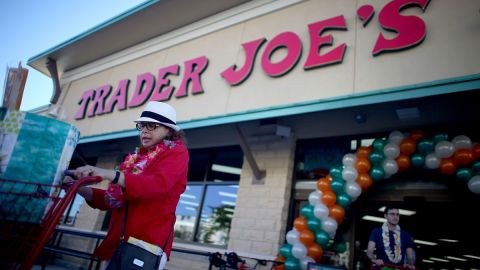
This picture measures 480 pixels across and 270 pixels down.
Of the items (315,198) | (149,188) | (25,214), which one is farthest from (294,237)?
(25,214)

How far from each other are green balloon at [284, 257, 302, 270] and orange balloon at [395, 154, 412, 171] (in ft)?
6.05

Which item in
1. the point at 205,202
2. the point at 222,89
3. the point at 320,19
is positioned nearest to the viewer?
the point at 320,19

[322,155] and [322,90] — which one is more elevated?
[322,90]

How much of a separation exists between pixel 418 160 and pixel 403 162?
176 millimetres

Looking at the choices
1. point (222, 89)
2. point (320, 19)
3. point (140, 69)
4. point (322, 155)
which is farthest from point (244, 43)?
point (140, 69)

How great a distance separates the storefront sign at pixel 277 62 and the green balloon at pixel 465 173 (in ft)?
5.51

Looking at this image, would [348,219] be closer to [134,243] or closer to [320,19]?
[320,19]

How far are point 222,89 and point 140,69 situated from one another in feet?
10.2

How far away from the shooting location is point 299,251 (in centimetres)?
415

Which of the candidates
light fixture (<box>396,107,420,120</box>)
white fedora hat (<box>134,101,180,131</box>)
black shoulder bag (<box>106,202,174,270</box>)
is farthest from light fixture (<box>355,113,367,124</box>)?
black shoulder bag (<box>106,202,174,270</box>)

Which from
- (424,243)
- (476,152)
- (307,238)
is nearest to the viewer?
(476,152)

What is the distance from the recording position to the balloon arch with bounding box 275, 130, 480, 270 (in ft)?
13.3

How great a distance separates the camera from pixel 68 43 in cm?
897

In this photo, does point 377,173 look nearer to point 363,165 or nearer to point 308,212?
point 363,165
